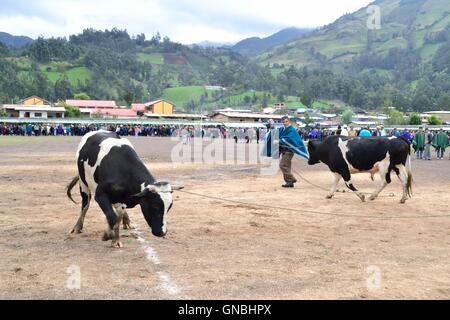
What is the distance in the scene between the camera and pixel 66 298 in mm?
5980

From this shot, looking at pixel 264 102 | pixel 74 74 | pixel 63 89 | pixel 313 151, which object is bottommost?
pixel 313 151

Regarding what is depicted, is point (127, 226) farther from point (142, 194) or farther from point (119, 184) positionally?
point (142, 194)

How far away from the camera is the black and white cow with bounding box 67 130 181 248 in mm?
7980

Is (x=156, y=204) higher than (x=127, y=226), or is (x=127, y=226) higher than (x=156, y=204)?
(x=156, y=204)

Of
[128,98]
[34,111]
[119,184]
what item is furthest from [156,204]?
[128,98]

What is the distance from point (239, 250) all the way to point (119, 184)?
213 centimetres

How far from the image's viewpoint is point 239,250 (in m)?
8.48

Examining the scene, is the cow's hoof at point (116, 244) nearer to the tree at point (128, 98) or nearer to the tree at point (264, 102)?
the tree at point (128, 98)

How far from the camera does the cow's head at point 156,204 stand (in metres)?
7.93

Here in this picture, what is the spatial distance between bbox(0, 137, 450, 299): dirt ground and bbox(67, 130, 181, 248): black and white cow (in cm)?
54

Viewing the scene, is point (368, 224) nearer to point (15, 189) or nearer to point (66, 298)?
point (66, 298)

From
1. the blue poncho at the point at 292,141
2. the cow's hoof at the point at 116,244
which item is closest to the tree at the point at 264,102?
the blue poncho at the point at 292,141
